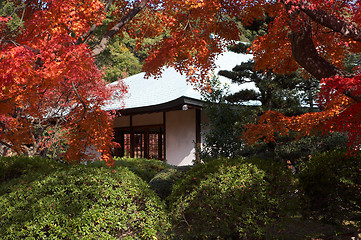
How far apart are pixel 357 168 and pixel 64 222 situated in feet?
15.6

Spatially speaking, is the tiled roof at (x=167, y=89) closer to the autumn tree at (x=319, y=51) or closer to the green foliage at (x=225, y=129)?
the green foliage at (x=225, y=129)

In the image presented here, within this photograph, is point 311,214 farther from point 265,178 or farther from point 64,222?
point 64,222

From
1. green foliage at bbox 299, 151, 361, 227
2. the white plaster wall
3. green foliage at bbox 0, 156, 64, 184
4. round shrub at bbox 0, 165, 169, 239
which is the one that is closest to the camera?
round shrub at bbox 0, 165, 169, 239

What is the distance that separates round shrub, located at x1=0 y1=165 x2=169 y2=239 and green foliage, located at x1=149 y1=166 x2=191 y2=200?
2915 millimetres

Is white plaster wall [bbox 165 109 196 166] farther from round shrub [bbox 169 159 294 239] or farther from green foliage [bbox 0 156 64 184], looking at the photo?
round shrub [bbox 169 159 294 239]

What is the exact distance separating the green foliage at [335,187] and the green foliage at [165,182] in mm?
3067

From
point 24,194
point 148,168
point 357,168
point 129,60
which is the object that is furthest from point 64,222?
point 129,60

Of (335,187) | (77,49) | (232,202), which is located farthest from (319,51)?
(77,49)

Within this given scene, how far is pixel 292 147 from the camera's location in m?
9.66

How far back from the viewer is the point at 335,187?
18.6ft

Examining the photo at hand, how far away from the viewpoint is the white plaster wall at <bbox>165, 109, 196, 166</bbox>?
43.4 feet

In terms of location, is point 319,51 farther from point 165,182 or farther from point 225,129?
point 165,182

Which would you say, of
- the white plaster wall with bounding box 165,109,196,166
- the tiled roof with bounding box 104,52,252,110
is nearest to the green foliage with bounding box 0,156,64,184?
the tiled roof with bounding box 104,52,252,110

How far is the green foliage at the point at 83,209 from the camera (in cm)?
407
